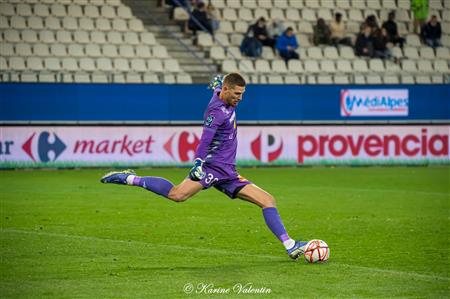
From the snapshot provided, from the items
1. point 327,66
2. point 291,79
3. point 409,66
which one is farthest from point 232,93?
point 409,66

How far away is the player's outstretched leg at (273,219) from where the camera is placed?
10.8 meters

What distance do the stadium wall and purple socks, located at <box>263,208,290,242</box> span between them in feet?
48.3

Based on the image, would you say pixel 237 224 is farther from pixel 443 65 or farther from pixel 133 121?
pixel 443 65

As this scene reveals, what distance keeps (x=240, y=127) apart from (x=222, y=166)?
15915 millimetres

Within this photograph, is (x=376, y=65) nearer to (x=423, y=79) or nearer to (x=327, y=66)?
(x=327, y=66)

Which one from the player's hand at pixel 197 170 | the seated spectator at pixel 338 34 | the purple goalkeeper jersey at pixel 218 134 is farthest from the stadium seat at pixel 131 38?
the player's hand at pixel 197 170

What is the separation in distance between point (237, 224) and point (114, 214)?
2.21 meters

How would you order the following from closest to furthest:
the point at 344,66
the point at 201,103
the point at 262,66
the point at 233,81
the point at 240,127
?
the point at 233,81 → the point at 240,127 → the point at 201,103 → the point at 262,66 → the point at 344,66

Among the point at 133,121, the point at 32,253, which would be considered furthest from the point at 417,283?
the point at 133,121

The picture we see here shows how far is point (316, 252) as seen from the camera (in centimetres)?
1066

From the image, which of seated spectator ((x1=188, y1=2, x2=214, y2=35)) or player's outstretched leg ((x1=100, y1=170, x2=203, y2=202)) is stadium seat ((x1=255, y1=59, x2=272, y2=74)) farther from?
player's outstretched leg ((x1=100, y1=170, x2=203, y2=202))

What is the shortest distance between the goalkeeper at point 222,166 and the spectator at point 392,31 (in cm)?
2118

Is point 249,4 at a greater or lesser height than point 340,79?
greater

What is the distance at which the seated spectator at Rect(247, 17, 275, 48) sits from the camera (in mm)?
29208
